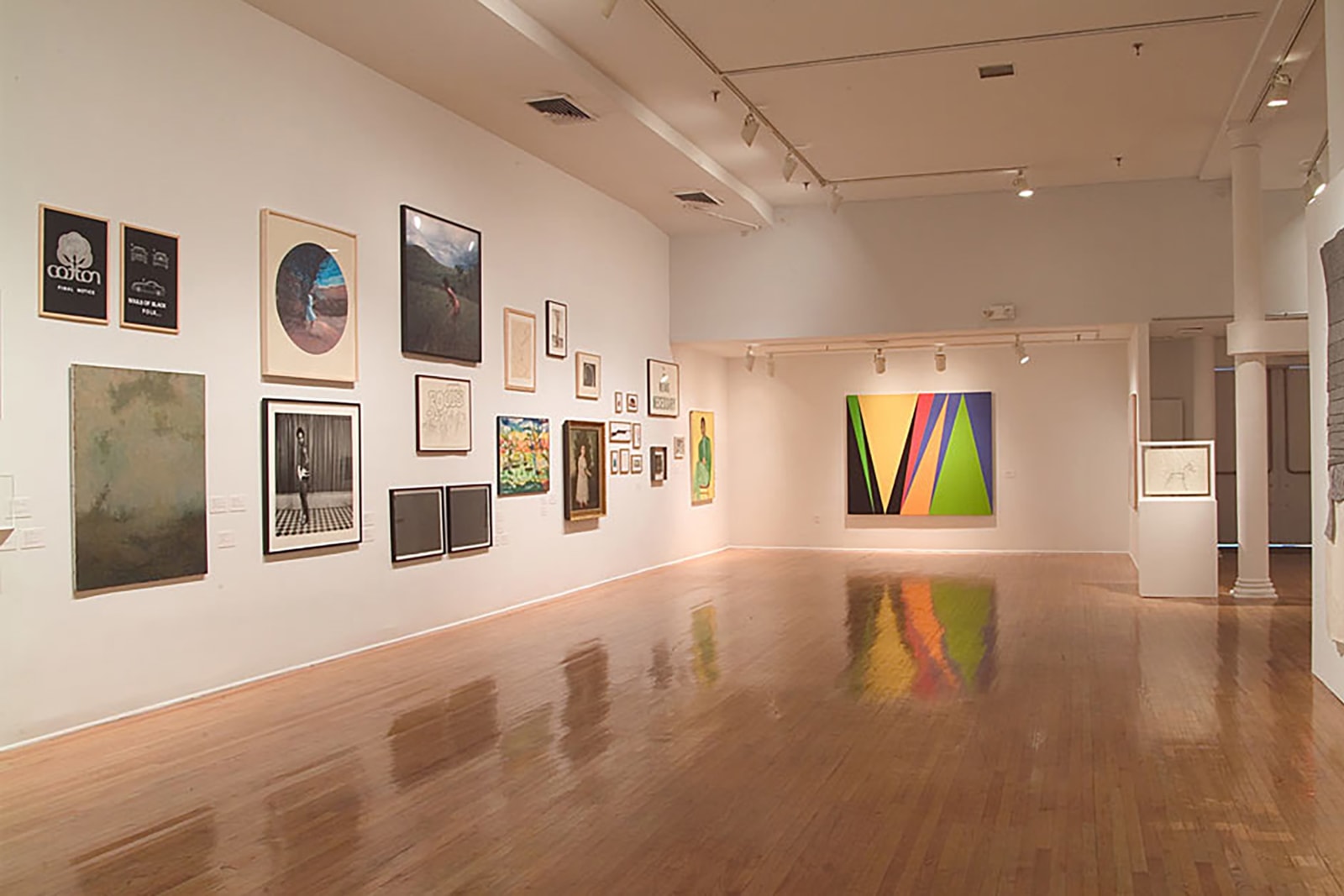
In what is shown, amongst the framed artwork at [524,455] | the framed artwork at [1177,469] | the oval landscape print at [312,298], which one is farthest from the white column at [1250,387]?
the oval landscape print at [312,298]

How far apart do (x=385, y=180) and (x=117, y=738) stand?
5.01m

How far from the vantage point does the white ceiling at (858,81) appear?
8.80m

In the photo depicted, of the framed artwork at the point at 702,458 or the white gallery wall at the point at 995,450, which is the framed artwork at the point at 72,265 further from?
the white gallery wall at the point at 995,450

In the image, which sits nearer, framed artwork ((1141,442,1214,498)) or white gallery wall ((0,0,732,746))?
white gallery wall ((0,0,732,746))

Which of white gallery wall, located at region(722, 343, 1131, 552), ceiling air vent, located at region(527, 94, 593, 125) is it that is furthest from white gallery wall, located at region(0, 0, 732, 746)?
white gallery wall, located at region(722, 343, 1131, 552)

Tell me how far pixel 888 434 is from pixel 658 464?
449cm

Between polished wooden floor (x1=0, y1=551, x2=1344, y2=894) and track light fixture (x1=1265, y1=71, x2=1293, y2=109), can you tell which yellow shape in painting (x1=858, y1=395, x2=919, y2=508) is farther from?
polished wooden floor (x1=0, y1=551, x2=1344, y2=894)

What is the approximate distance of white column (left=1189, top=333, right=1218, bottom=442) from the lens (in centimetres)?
1738

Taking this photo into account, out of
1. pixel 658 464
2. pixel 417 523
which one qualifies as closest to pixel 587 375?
pixel 658 464

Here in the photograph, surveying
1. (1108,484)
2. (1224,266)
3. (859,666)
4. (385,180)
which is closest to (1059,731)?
(859,666)

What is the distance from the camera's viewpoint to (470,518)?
10.7 metres

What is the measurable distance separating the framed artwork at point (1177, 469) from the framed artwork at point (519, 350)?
6552 mm

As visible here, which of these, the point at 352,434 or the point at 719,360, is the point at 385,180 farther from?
the point at 719,360

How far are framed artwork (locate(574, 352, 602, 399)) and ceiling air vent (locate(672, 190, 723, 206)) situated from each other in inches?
90.9
